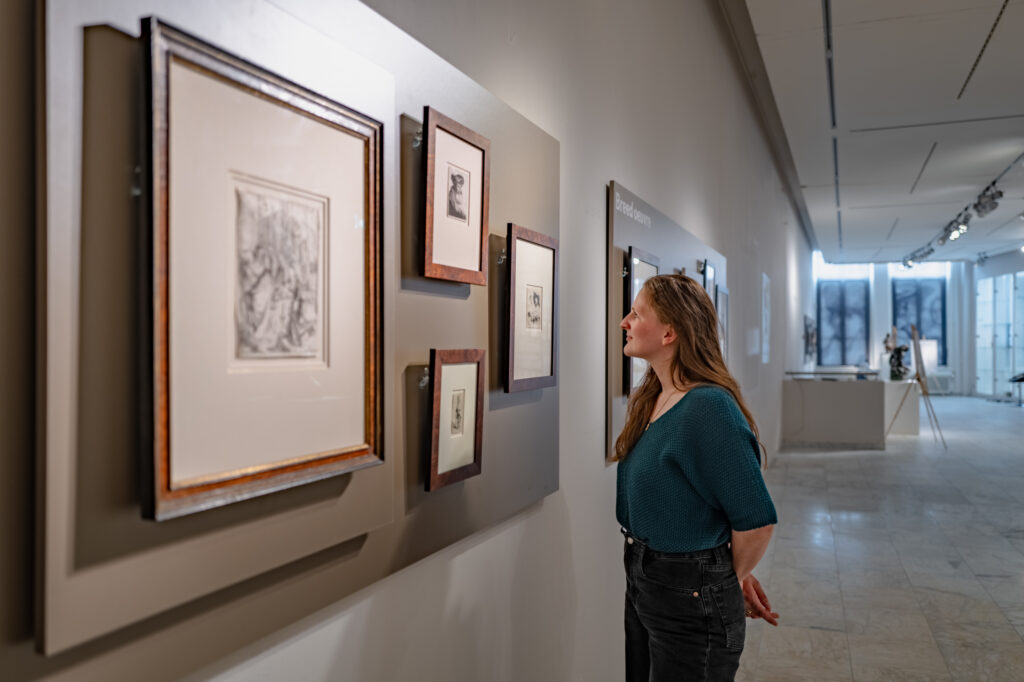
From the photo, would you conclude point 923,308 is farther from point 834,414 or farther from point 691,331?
point 691,331

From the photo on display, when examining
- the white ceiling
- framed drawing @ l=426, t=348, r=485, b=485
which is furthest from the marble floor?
the white ceiling

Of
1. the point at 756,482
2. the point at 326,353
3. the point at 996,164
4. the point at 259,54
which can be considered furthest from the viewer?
the point at 996,164

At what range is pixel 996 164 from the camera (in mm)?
10656

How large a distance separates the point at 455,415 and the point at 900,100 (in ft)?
25.8

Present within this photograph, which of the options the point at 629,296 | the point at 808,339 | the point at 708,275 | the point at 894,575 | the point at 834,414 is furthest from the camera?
the point at 808,339

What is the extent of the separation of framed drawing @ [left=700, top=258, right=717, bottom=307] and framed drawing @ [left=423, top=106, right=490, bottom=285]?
9.92ft

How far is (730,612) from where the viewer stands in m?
2.00

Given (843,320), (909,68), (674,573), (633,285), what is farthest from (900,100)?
(843,320)

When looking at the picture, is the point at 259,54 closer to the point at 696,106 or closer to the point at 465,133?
the point at 465,133

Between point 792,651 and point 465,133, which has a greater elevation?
point 465,133

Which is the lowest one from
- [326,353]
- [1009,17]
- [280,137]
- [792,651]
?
[792,651]

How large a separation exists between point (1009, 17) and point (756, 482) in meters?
5.75

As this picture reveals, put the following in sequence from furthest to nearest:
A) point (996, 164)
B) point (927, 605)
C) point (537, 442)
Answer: point (996, 164) < point (927, 605) < point (537, 442)

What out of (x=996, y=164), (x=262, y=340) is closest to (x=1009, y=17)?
(x=996, y=164)
